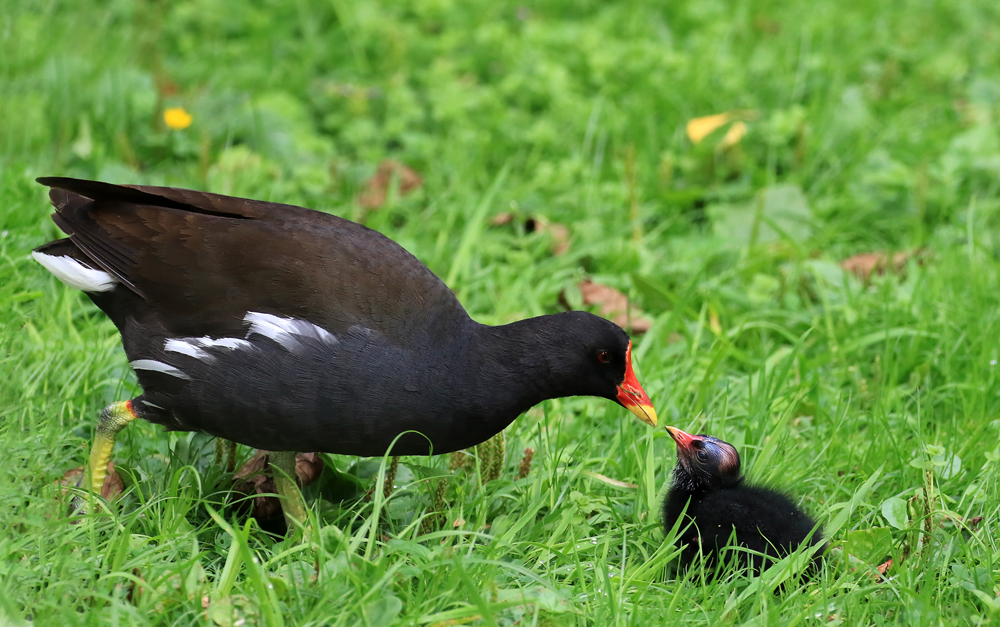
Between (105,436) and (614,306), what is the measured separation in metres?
2.13

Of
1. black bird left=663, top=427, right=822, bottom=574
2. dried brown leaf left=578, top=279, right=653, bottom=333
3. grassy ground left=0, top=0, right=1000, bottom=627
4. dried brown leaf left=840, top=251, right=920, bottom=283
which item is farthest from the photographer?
dried brown leaf left=840, top=251, right=920, bottom=283

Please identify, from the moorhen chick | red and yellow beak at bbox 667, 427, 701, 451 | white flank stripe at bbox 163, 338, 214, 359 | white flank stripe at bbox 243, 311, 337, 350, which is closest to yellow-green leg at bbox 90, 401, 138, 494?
the moorhen chick

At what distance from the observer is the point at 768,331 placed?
4414mm

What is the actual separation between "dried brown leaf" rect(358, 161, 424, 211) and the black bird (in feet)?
7.68

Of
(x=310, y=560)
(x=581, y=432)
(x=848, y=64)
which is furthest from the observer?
(x=848, y=64)

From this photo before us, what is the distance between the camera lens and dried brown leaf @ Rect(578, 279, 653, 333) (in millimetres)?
4301

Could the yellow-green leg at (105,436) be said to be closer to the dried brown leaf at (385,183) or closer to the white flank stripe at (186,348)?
the white flank stripe at (186,348)

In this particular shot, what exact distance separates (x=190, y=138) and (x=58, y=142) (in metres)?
0.63

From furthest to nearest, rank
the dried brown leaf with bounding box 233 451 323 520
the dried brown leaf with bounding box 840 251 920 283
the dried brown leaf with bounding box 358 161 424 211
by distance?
the dried brown leaf with bounding box 358 161 424 211 → the dried brown leaf with bounding box 840 251 920 283 → the dried brown leaf with bounding box 233 451 323 520

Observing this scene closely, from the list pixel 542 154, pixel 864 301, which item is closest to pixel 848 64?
pixel 542 154

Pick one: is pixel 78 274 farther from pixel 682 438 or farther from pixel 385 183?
pixel 385 183

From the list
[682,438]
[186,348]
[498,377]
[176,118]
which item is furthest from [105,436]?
[176,118]

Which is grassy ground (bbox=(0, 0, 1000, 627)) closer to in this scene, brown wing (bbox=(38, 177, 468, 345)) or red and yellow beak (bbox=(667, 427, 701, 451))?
red and yellow beak (bbox=(667, 427, 701, 451))

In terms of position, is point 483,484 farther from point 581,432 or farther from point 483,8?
point 483,8
